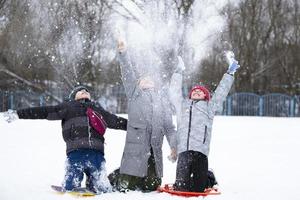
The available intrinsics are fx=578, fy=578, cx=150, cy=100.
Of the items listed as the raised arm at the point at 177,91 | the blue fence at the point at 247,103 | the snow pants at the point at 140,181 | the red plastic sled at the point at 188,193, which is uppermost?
the blue fence at the point at 247,103

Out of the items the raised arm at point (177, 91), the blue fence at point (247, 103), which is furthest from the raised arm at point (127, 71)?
the blue fence at point (247, 103)

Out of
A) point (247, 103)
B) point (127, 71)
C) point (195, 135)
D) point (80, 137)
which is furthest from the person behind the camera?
point (247, 103)

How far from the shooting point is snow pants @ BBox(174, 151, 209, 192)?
6.39m

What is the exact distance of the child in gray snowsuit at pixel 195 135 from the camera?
6402 millimetres

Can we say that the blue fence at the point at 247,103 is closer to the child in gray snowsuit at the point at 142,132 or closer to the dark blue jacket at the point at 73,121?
the child in gray snowsuit at the point at 142,132

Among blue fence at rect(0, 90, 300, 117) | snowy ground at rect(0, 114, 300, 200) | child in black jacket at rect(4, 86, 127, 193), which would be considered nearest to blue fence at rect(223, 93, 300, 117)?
blue fence at rect(0, 90, 300, 117)

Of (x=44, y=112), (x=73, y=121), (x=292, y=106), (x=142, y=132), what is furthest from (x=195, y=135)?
(x=292, y=106)

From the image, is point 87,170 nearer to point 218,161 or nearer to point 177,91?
point 177,91

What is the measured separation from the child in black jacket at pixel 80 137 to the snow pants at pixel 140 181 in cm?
19

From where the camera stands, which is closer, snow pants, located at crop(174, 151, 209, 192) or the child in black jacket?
the child in black jacket

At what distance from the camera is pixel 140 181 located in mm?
6504

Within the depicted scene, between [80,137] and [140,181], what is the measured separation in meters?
0.85

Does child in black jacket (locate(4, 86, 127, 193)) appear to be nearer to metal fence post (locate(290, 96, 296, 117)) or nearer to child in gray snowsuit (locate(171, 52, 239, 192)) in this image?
child in gray snowsuit (locate(171, 52, 239, 192))

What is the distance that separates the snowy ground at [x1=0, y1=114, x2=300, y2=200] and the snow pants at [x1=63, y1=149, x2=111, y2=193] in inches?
9.7
